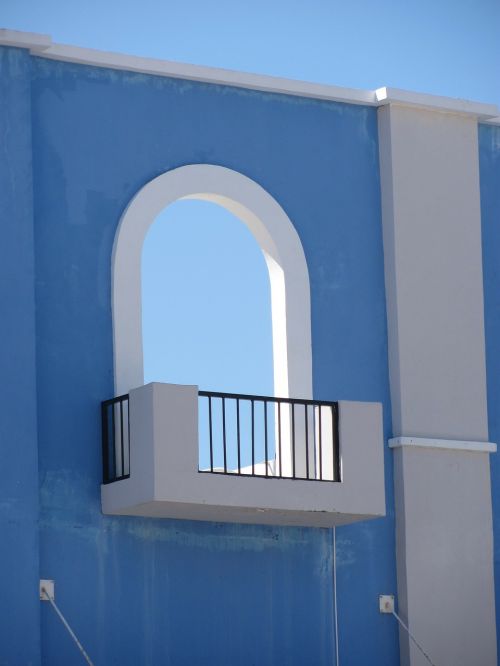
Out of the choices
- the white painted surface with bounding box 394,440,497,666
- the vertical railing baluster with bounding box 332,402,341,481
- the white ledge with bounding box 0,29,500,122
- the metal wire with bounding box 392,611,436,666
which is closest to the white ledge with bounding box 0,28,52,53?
→ the white ledge with bounding box 0,29,500,122

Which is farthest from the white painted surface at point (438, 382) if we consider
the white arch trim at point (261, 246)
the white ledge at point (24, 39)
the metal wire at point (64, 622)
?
the white ledge at point (24, 39)

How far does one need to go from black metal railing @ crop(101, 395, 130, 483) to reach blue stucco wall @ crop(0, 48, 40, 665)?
2.10 ft

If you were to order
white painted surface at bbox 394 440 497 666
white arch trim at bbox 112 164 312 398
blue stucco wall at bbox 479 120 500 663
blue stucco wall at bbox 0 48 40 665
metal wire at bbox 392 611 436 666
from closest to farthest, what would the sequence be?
blue stucco wall at bbox 0 48 40 665 < white arch trim at bbox 112 164 312 398 < metal wire at bbox 392 611 436 666 < white painted surface at bbox 394 440 497 666 < blue stucco wall at bbox 479 120 500 663

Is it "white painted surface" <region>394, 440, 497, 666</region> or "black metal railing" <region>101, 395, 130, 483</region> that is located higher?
"black metal railing" <region>101, 395, 130, 483</region>

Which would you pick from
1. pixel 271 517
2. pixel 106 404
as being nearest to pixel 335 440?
pixel 271 517

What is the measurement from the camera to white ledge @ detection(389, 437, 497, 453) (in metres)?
17.8

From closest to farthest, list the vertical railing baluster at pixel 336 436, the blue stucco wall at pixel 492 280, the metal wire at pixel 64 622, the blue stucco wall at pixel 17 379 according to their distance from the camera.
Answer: the blue stucco wall at pixel 17 379 < the metal wire at pixel 64 622 < the vertical railing baluster at pixel 336 436 < the blue stucco wall at pixel 492 280

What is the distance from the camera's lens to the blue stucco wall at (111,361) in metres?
16.4

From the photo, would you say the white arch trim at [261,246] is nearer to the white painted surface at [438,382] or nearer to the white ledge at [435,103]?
the white painted surface at [438,382]

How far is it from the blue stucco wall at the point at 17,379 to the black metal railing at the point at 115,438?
640 mm

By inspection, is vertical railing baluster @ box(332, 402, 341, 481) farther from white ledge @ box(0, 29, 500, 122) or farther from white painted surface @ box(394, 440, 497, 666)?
white ledge @ box(0, 29, 500, 122)

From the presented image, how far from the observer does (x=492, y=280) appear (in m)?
18.8

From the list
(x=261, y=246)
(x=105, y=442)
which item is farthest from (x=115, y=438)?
(x=261, y=246)

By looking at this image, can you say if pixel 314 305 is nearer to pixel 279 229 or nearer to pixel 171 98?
pixel 279 229
